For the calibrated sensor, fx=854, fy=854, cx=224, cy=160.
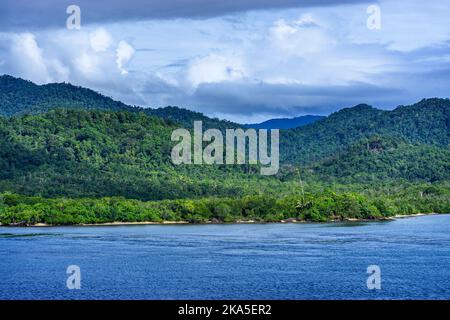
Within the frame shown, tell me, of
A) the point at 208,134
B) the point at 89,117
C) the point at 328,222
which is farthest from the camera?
the point at 208,134

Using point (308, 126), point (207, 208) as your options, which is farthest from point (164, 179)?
point (308, 126)

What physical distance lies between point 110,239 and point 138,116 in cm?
7149

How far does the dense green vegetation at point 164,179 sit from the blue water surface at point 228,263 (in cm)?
1502

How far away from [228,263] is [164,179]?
205 feet

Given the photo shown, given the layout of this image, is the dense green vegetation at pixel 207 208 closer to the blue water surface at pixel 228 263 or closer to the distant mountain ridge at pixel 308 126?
the blue water surface at pixel 228 263

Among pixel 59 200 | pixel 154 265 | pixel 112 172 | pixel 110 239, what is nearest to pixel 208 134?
pixel 112 172

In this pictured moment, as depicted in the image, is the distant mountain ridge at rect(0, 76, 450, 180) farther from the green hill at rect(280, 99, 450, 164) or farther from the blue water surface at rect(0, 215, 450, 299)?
the blue water surface at rect(0, 215, 450, 299)

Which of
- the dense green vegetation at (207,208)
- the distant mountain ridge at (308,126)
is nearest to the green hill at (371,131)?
the distant mountain ridge at (308,126)

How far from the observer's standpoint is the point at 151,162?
119062 mm

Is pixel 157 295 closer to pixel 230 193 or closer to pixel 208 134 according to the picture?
pixel 230 193

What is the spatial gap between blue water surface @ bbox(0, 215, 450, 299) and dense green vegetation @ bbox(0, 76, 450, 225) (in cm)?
1502

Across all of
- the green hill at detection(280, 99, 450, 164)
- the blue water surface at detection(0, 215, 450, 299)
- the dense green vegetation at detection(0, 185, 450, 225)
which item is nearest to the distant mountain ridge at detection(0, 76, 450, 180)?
the green hill at detection(280, 99, 450, 164)

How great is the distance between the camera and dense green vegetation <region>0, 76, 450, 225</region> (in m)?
85.2

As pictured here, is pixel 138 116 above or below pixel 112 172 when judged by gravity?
above
